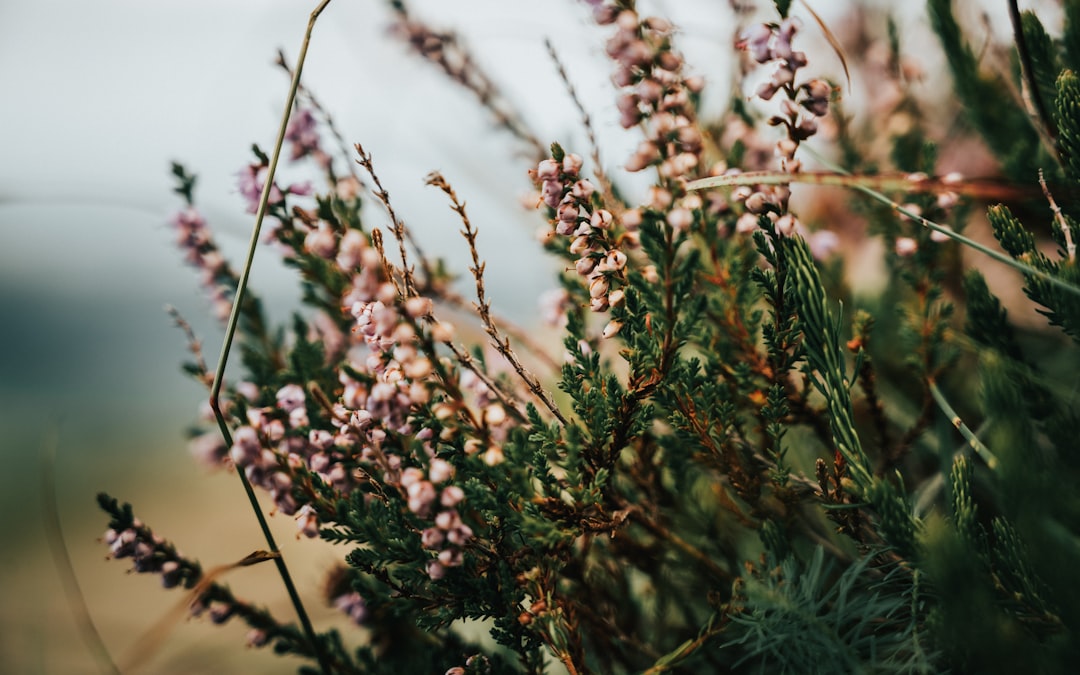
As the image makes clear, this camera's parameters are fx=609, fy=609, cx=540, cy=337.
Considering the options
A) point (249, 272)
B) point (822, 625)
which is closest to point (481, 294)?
point (249, 272)

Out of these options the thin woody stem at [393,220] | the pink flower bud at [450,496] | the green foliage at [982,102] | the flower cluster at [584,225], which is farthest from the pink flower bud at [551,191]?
the green foliage at [982,102]

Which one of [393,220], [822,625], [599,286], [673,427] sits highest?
[393,220]

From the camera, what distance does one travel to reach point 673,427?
0.52m

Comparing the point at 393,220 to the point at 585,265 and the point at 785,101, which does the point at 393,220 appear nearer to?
the point at 585,265

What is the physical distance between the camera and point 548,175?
1.49 ft

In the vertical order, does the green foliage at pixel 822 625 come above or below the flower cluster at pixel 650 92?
below

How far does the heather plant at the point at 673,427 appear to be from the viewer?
0.39m

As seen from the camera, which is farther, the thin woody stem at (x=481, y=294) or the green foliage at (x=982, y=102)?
the green foliage at (x=982, y=102)

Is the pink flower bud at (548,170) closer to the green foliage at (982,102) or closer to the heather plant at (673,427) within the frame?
the heather plant at (673,427)

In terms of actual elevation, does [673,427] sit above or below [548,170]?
below

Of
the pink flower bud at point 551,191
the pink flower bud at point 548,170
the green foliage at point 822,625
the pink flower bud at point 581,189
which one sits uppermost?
the pink flower bud at point 548,170

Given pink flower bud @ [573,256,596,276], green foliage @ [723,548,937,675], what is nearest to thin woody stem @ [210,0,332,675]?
pink flower bud @ [573,256,596,276]

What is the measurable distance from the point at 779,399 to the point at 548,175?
0.25 metres

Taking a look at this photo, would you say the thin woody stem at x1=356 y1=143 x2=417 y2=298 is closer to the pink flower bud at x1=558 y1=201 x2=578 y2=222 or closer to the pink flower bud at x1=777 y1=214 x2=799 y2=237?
the pink flower bud at x1=558 y1=201 x2=578 y2=222
